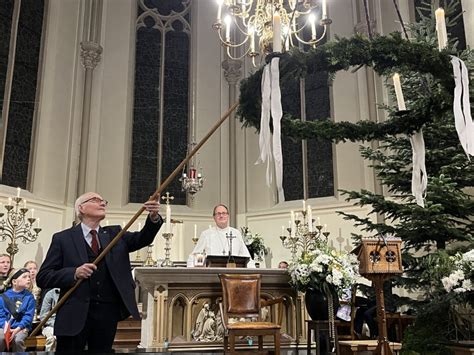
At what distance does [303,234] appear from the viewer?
775 centimetres

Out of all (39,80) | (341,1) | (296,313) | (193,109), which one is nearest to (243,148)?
(193,109)

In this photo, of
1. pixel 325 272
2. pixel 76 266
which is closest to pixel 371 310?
pixel 325 272

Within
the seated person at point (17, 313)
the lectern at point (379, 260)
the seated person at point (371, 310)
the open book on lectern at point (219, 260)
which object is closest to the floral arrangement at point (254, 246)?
the seated person at point (371, 310)

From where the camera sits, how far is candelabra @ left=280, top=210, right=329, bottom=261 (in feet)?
24.8

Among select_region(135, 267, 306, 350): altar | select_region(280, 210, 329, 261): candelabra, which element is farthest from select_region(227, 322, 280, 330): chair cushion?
select_region(280, 210, 329, 261): candelabra

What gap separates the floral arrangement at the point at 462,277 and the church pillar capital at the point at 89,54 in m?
7.42

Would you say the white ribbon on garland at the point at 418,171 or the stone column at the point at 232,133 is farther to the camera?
the stone column at the point at 232,133

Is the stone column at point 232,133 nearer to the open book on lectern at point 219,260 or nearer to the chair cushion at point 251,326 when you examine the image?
the open book on lectern at point 219,260

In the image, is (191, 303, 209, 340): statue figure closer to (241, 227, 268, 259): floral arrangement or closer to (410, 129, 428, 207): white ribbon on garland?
(410, 129, 428, 207): white ribbon on garland

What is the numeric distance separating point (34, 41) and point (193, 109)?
123 inches

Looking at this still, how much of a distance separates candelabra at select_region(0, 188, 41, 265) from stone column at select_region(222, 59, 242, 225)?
345cm

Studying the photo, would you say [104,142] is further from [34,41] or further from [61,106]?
[34,41]

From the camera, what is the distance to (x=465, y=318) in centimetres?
432

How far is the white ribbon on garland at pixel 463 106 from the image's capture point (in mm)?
2529
